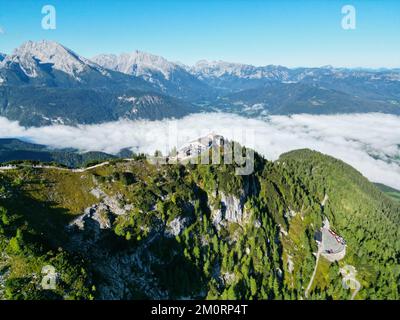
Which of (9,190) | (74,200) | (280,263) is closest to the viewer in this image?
(9,190)

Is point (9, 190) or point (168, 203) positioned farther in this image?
point (168, 203)
